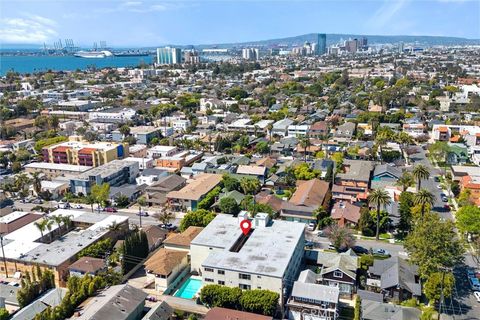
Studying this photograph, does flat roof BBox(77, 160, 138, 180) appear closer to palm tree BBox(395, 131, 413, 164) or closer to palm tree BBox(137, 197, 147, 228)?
palm tree BBox(137, 197, 147, 228)

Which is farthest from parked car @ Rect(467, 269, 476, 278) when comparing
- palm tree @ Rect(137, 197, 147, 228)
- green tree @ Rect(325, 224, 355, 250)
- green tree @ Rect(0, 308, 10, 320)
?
green tree @ Rect(0, 308, 10, 320)

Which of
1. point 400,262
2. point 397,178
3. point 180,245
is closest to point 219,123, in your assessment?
point 397,178

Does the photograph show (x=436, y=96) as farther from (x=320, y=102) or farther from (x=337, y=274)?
(x=337, y=274)

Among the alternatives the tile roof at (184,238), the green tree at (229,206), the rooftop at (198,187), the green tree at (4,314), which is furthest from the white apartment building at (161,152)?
the green tree at (4,314)

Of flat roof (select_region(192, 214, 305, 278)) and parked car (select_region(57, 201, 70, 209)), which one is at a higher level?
flat roof (select_region(192, 214, 305, 278))

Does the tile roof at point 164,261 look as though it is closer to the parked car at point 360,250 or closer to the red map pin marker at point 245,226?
the red map pin marker at point 245,226
